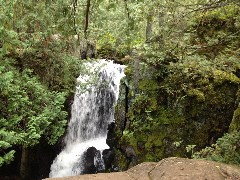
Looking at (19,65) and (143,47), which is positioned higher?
(143,47)

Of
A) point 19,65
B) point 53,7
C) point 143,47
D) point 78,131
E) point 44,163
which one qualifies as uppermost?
point 53,7

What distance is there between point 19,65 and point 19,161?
367 centimetres

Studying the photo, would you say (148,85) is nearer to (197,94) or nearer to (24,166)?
(197,94)

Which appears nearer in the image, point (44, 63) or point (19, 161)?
point (44, 63)

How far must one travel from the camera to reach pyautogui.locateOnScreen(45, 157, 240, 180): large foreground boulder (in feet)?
13.5

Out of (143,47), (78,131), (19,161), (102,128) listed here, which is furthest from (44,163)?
(143,47)

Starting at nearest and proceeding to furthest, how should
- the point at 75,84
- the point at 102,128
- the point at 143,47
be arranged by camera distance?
1. the point at 143,47
2. the point at 75,84
3. the point at 102,128

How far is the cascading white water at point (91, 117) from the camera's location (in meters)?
11.5

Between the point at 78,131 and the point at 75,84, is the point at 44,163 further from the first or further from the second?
the point at 75,84

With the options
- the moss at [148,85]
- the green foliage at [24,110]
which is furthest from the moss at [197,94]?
the green foliage at [24,110]

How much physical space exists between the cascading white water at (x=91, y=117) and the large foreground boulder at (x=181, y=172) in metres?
6.70

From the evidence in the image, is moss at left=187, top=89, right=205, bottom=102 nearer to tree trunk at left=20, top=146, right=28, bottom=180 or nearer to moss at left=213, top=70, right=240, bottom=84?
moss at left=213, top=70, right=240, bottom=84

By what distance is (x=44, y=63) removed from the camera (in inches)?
394

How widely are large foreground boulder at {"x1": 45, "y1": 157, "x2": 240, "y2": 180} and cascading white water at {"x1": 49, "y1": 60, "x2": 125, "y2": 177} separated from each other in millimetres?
6696
